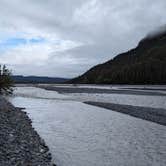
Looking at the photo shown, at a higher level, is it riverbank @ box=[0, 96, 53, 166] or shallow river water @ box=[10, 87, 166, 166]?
riverbank @ box=[0, 96, 53, 166]

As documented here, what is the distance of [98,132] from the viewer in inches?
1236

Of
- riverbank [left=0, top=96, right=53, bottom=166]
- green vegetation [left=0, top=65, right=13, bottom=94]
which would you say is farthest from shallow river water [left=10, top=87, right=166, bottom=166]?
green vegetation [left=0, top=65, right=13, bottom=94]

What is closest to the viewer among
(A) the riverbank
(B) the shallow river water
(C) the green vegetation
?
(A) the riverbank

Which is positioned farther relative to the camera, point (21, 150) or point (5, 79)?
point (5, 79)

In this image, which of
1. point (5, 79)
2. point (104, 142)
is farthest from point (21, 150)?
point (5, 79)

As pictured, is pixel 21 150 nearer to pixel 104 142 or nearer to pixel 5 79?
pixel 104 142

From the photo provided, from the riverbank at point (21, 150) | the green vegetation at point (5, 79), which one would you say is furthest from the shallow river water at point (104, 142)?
the green vegetation at point (5, 79)

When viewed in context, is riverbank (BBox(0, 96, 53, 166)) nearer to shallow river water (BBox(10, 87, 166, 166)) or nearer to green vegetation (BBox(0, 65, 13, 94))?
shallow river water (BBox(10, 87, 166, 166))

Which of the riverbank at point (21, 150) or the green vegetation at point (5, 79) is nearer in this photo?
the riverbank at point (21, 150)

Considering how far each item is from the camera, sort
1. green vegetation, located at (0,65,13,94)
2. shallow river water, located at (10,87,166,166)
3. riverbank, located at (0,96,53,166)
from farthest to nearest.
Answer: green vegetation, located at (0,65,13,94)
shallow river water, located at (10,87,166,166)
riverbank, located at (0,96,53,166)

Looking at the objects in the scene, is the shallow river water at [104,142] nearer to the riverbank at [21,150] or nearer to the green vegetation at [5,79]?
the riverbank at [21,150]

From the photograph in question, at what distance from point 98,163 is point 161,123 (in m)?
18.3

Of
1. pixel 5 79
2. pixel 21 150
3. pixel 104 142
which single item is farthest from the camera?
pixel 5 79

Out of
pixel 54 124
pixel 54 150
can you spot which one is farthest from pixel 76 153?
pixel 54 124
